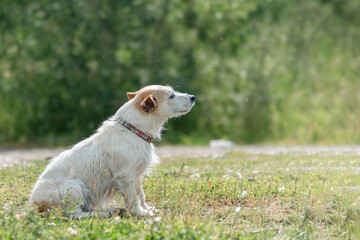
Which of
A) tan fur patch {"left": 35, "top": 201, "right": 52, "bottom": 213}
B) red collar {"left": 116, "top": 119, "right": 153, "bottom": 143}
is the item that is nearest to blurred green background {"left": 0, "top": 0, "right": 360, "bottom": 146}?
red collar {"left": 116, "top": 119, "right": 153, "bottom": 143}

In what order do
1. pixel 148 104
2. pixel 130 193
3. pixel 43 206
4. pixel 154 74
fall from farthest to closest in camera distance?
pixel 154 74, pixel 148 104, pixel 130 193, pixel 43 206

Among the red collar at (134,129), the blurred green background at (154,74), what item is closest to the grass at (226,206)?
the red collar at (134,129)

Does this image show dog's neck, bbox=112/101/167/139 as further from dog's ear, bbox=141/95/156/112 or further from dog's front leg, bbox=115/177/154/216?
dog's front leg, bbox=115/177/154/216

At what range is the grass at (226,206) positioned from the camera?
5.21 metres

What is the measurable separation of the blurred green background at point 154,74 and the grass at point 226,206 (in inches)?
219

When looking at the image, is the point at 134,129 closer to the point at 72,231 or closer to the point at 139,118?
the point at 139,118

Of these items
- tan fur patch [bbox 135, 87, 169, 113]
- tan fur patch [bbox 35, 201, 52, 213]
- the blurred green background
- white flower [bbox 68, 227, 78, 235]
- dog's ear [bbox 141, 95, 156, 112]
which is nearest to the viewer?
white flower [bbox 68, 227, 78, 235]

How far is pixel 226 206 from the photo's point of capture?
6891 mm

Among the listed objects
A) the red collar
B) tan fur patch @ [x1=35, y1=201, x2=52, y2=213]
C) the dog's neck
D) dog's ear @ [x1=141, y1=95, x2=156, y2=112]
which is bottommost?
tan fur patch @ [x1=35, y1=201, x2=52, y2=213]

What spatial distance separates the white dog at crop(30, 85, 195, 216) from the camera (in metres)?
6.14

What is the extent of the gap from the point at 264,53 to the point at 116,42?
5010 mm

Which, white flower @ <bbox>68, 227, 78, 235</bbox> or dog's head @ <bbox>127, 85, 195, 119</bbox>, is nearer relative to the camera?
white flower @ <bbox>68, 227, 78, 235</bbox>

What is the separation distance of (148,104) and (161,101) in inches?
11.5

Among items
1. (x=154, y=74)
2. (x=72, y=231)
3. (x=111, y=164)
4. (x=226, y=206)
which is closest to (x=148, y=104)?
(x=111, y=164)
